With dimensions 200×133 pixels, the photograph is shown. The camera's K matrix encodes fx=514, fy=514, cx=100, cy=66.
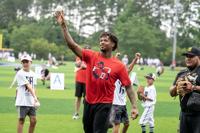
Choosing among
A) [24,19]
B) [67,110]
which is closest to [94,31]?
[24,19]

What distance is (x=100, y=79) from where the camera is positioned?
7914 millimetres

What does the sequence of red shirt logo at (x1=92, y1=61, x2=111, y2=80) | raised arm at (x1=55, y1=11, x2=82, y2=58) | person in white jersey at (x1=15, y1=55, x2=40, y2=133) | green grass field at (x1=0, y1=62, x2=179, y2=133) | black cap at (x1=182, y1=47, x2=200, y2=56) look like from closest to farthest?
1. raised arm at (x1=55, y1=11, x2=82, y2=58)
2. red shirt logo at (x1=92, y1=61, x2=111, y2=80)
3. black cap at (x1=182, y1=47, x2=200, y2=56)
4. person in white jersey at (x1=15, y1=55, x2=40, y2=133)
5. green grass field at (x1=0, y1=62, x2=179, y2=133)

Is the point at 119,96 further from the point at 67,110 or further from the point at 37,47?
the point at 37,47

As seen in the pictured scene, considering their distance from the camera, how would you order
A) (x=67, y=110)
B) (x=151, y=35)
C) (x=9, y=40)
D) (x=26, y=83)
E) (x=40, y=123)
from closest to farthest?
1. (x=26, y=83)
2. (x=40, y=123)
3. (x=67, y=110)
4. (x=151, y=35)
5. (x=9, y=40)

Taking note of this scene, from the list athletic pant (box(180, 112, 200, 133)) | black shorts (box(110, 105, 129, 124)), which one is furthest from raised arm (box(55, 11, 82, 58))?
black shorts (box(110, 105, 129, 124))

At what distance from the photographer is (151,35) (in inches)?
3578

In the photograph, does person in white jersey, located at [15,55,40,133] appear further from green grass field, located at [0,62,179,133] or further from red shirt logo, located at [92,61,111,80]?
red shirt logo, located at [92,61,111,80]

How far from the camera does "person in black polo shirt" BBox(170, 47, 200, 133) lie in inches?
317

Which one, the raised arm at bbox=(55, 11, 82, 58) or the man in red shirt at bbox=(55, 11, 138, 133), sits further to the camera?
the man in red shirt at bbox=(55, 11, 138, 133)

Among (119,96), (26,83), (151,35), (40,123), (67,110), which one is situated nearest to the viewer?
(26,83)

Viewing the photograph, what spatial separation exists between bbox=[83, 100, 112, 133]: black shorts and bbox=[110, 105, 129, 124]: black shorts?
10.2 ft

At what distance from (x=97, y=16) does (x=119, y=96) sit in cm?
10486

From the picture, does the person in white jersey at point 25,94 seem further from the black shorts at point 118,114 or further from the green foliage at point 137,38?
the green foliage at point 137,38

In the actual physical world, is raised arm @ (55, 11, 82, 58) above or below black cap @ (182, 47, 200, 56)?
above
